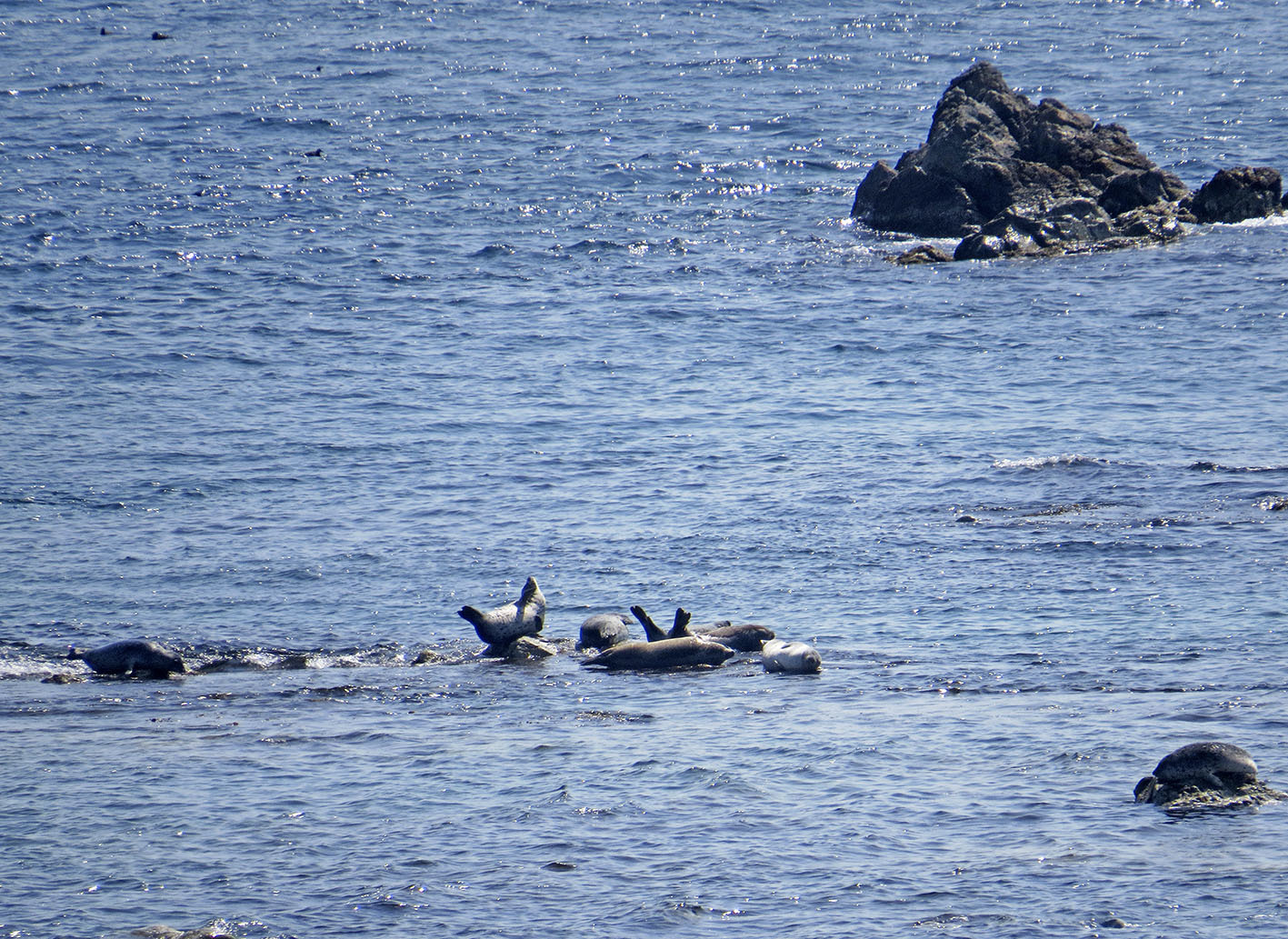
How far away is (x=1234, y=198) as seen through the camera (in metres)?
32.5

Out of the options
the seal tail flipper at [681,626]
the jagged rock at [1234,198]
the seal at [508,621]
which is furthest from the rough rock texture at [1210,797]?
the jagged rock at [1234,198]

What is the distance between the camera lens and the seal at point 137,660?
1318cm

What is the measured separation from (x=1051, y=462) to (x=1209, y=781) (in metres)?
9.85

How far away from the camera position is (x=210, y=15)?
63.8 m

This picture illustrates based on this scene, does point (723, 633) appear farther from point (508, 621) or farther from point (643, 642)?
point (508, 621)

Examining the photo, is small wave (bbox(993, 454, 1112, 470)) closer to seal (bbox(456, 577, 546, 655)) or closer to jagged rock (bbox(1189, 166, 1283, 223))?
seal (bbox(456, 577, 546, 655))

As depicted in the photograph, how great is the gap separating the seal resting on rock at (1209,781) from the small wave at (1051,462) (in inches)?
377

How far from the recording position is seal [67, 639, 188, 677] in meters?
13.2

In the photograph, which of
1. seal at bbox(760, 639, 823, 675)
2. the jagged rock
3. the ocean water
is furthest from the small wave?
the jagged rock

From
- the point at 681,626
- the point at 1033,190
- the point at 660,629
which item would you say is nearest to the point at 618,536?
the point at 660,629

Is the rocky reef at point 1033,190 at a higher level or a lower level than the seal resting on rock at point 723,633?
higher

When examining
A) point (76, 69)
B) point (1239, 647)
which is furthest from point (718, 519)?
point (76, 69)

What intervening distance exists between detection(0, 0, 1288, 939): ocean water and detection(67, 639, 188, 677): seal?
10.9 inches

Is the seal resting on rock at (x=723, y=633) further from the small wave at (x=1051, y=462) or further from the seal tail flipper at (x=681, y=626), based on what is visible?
the small wave at (x=1051, y=462)
